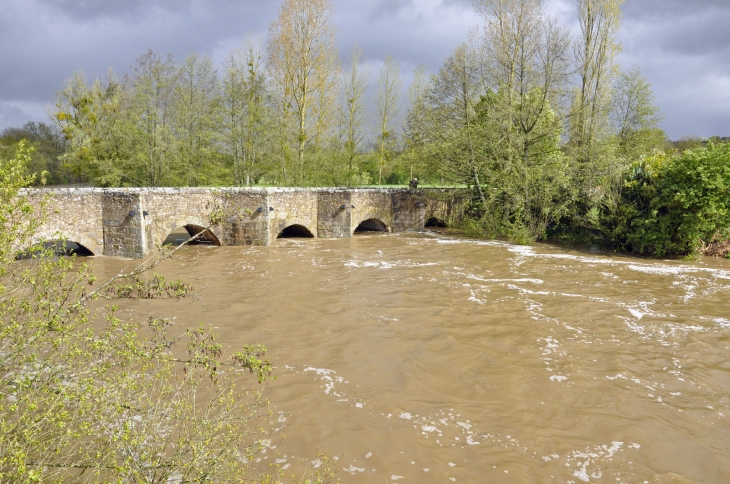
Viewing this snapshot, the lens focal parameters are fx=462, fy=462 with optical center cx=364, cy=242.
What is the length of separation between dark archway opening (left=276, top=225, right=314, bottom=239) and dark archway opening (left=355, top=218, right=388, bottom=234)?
3010 mm

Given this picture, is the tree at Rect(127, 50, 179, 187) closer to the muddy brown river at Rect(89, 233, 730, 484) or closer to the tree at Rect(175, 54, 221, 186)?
the tree at Rect(175, 54, 221, 186)

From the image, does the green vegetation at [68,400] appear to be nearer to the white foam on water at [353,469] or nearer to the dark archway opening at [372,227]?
the white foam on water at [353,469]

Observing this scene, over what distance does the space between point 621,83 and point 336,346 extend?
2562 cm

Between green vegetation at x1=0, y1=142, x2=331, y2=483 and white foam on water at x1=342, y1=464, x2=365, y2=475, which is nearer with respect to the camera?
green vegetation at x1=0, y1=142, x2=331, y2=483

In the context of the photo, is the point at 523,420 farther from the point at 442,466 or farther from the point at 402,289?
the point at 402,289

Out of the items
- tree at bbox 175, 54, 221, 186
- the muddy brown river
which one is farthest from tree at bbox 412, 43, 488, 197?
tree at bbox 175, 54, 221, 186

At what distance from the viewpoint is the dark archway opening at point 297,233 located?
19.8 m

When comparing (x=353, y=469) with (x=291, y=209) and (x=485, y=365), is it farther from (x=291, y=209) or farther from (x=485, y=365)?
(x=291, y=209)

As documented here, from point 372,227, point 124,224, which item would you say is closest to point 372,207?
A: point 372,227

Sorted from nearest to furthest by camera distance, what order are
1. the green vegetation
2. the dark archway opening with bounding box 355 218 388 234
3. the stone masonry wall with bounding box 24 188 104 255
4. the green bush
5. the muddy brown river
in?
the green vegetation, the muddy brown river, the stone masonry wall with bounding box 24 188 104 255, the green bush, the dark archway opening with bounding box 355 218 388 234

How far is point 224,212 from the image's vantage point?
9.08 metres

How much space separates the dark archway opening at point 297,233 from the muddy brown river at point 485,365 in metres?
5.99

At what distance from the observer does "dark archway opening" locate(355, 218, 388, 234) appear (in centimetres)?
2244

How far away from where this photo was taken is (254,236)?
16.9 m
